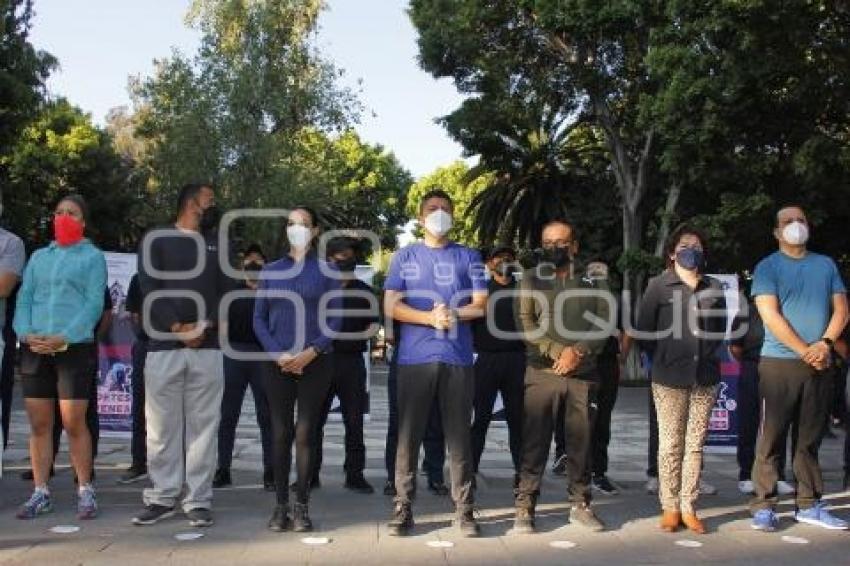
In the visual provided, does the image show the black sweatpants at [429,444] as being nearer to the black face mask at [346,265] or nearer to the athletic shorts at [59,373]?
the black face mask at [346,265]

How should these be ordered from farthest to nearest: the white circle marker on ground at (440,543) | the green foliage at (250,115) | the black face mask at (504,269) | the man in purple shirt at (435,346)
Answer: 1. the green foliage at (250,115)
2. the black face mask at (504,269)
3. the man in purple shirt at (435,346)
4. the white circle marker on ground at (440,543)

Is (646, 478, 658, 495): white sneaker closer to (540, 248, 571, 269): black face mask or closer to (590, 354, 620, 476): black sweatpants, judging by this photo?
(590, 354, 620, 476): black sweatpants

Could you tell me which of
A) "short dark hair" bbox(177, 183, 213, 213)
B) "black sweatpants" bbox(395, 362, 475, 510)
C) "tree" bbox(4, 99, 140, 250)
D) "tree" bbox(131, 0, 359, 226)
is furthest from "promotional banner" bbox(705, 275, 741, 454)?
"tree" bbox(4, 99, 140, 250)

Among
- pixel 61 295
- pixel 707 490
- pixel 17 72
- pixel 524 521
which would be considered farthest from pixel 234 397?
pixel 17 72

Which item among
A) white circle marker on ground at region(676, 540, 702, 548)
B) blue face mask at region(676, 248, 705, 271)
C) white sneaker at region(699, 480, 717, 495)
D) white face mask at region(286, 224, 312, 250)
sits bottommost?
white sneaker at region(699, 480, 717, 495)

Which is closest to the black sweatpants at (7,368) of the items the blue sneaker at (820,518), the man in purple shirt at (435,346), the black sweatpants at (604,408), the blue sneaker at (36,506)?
the blue sneaker at (36,506)

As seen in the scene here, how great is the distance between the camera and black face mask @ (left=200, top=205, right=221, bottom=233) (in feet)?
21.0

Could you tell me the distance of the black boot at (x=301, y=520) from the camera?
5941mm

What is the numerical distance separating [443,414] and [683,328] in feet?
5.49

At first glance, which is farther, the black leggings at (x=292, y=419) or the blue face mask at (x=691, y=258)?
the blue face mask at (x=691, y=258)

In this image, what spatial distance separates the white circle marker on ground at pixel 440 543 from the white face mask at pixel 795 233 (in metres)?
2.99

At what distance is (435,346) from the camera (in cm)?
600

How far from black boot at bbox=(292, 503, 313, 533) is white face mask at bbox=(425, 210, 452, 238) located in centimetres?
189

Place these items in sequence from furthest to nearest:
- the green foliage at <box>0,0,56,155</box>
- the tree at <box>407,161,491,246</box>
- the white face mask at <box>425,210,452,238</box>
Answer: the tree at <box>407,161,491,246</box>
the green foliage at <box>0,0,56,155</box>
the white face mask at <box>425,210,452,238</box>
